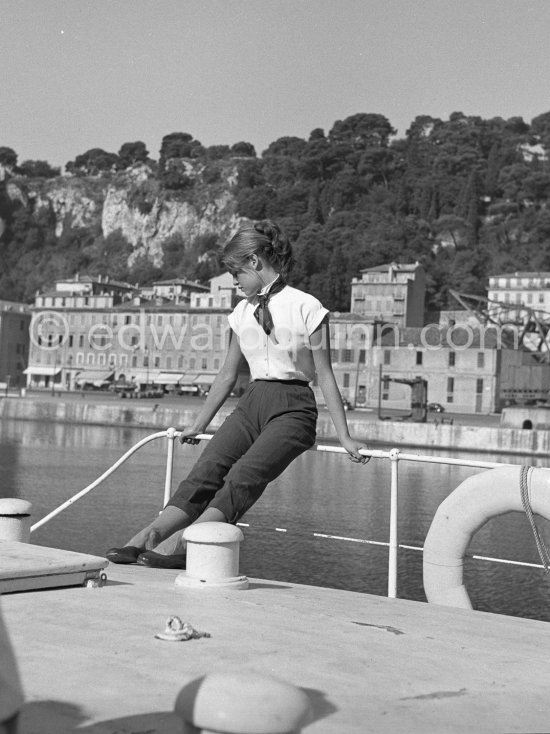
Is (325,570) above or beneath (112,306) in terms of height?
beneath

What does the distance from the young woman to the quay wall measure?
43240 mm

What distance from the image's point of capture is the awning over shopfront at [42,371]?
304 ft

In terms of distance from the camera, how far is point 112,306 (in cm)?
9288

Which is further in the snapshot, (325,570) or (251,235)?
(325,570)

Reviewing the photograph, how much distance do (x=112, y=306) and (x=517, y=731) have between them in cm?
9200

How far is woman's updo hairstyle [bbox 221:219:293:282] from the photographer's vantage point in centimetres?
413

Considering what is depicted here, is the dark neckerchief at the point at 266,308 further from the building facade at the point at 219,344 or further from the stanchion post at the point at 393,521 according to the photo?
the building facade at the point at 219,344

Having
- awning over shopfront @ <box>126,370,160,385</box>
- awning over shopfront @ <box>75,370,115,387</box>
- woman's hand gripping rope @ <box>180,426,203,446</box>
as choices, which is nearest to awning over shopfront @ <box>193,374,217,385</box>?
awning over shopfront @ <box>126,370,160,385</box>

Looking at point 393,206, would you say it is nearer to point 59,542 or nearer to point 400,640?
point 59,542

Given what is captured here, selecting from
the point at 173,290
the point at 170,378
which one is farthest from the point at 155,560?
the point at 173,290

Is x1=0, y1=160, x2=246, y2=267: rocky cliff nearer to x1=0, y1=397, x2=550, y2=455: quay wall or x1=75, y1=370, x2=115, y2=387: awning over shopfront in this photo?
x1=75, y1=370, x2=115, y2=387: awning over shopfront

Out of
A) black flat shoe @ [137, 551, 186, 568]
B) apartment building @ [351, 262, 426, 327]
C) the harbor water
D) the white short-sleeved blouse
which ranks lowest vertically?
the harbor water

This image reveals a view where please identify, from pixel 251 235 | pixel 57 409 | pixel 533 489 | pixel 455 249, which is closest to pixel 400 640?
pixel 533 489

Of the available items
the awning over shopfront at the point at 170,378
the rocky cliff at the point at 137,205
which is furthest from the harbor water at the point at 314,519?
the rocky cliff at the point at 137,205
